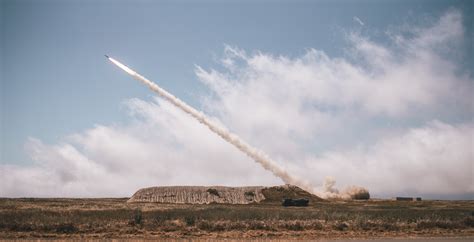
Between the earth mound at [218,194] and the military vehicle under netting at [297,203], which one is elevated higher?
the earth mound at [218,194]

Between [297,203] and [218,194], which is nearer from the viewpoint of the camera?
[297,203]

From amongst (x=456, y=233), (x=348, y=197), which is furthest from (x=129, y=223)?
(x=348, y=197)

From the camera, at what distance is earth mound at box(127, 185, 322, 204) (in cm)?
6925

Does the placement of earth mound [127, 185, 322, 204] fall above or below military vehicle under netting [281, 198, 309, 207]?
above

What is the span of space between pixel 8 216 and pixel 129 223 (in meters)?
10.1

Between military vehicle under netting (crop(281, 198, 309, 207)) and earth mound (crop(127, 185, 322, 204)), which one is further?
earth mound (crop(127, 185, 322, 204))

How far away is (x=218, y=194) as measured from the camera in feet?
234

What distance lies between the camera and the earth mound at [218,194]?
69250 millimetres

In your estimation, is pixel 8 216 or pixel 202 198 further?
pixel 202 198

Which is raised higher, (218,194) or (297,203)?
(218,194)

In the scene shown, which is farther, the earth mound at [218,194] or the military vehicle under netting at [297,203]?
the earth mound at [218,194]

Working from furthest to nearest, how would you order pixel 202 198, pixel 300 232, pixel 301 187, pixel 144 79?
pixel 301 187
pixel 202 198
pixel 144 79
pixel 300 232

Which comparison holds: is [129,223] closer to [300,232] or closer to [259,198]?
[300,232]

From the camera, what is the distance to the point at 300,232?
27250 mm
